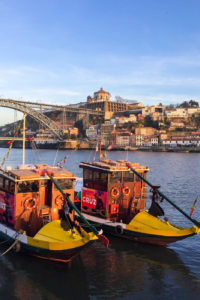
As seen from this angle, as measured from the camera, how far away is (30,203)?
10547 millimetres

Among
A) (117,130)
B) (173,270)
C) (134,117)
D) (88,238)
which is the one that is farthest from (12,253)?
(134,117)

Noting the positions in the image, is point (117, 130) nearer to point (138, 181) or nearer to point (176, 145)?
point (176, 145)

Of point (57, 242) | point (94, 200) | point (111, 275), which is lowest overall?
point (111, 275)

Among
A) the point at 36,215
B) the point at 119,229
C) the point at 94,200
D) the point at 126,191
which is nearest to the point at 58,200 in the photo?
the point at 36,215

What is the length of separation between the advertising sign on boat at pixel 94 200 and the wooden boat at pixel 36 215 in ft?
8.23

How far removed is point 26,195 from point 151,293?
536cm

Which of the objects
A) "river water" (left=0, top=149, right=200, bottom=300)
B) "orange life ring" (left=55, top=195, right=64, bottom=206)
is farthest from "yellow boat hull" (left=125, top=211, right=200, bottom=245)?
"orange life ring" (left=55, top=195, right=64, bottom=206)

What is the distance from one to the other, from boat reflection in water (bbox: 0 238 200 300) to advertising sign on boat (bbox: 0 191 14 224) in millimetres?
1360

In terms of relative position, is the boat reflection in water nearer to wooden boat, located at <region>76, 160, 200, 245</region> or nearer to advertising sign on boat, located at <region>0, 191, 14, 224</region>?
wooden boat, located at <region>76, 160, 200, 245</region>

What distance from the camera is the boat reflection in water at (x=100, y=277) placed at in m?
8.26

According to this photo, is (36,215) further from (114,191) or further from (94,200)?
(114,191)

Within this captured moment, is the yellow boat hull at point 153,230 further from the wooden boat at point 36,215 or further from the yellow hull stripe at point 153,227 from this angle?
the wooden boat at point 36,215

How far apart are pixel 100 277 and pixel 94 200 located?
4.77 metres

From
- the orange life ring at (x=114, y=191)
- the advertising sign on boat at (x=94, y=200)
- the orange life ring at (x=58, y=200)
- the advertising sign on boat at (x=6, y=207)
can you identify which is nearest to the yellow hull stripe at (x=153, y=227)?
the orange life ring at (x=114, y=191)
